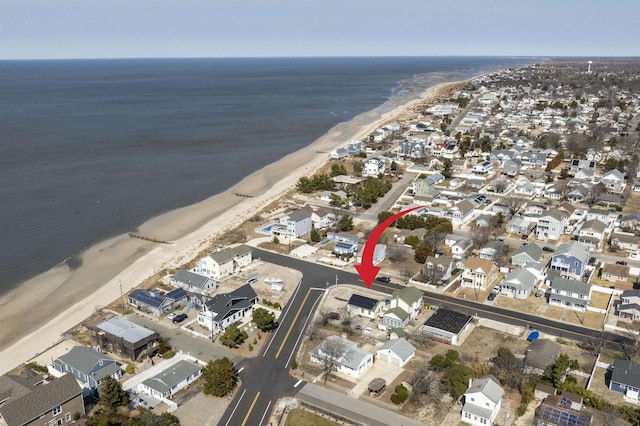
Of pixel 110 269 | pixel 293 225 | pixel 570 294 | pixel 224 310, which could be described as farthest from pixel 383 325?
pixel 110 269

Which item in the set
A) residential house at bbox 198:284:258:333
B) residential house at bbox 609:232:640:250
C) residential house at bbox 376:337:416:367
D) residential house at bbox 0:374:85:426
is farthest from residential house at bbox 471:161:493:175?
residential house at bbox 0:374:85:426

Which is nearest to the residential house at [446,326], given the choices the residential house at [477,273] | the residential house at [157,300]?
the residential house at [477,273]

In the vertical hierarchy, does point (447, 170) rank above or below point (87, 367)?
above

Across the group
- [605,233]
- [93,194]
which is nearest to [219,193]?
[93,194]

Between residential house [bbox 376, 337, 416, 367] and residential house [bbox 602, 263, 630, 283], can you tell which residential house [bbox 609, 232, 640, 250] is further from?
residential house [bbox 376, 337, 416, 367]

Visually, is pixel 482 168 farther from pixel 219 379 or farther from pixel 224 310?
pixel 219 379

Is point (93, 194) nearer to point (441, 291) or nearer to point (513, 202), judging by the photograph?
point (441, 291)
